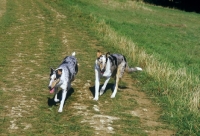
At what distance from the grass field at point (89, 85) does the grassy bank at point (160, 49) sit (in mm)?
43

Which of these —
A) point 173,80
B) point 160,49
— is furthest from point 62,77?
point 160,49

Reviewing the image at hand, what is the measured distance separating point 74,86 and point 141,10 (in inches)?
1319

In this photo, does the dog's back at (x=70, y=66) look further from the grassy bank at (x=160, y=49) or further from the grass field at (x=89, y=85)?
the grassy bank at (x=160, y=49)

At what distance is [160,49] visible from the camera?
24172mm

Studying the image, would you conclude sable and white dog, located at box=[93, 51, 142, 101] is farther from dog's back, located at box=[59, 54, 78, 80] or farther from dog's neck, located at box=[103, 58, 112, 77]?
dog's back, located at box=[59, 54, 78, 80]

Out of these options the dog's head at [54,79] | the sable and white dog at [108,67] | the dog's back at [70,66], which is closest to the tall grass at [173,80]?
the sable and white dog at [108,67]

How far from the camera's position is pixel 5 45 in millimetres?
20234

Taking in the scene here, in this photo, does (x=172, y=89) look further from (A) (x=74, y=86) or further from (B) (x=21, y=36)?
(B) (x=21, y=36)

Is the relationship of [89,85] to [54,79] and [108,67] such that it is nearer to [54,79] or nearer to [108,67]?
[108,67]

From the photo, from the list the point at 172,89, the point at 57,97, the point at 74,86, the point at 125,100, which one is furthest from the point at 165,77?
the point at 57,97

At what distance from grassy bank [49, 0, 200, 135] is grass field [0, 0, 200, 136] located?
0.04 m

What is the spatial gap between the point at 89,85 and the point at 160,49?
11.6m

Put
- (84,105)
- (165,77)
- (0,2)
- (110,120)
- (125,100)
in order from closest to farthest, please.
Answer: (110,120) → (84,105) → (125,100) → (165,77) → (0,2)

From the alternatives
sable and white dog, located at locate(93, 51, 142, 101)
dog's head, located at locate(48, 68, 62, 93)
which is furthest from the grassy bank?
dog's head, located at locate(48, 68, 62, 93)
